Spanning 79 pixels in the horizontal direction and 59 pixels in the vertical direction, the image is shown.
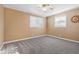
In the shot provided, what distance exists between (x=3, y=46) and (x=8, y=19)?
26.6 inches

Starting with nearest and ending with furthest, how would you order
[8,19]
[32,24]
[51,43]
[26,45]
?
[32,24] → [8,19] → [26,45] → [51,43]

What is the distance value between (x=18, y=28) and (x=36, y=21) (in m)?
0.43

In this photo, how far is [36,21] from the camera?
5.62ft

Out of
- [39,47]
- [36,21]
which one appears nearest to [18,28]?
[36,21]

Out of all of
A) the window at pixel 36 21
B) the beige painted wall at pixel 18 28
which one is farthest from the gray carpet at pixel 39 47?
the window at pixel 36 21

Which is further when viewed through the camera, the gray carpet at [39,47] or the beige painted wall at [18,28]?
the gray carpet at [39,47]

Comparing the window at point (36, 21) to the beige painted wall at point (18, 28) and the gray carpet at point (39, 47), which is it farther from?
the gray carpet at point (39, 47)

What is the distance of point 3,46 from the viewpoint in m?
1.85

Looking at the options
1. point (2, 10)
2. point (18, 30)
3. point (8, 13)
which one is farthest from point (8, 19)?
point (18, 30)

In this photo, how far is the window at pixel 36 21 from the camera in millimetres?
1662

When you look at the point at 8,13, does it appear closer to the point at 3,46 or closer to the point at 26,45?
the point at 3,46

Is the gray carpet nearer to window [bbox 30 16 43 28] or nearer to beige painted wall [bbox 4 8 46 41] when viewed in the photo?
beige painted wall [bbox 4 8 46 41]

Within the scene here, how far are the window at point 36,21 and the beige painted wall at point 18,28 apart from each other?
94mm

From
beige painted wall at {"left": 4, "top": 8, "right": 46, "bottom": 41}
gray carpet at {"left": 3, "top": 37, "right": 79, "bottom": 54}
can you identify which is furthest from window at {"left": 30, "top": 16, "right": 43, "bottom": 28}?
gray carpet at {"left": 3, "top": 37, "right": 79, "bottom": 54}
